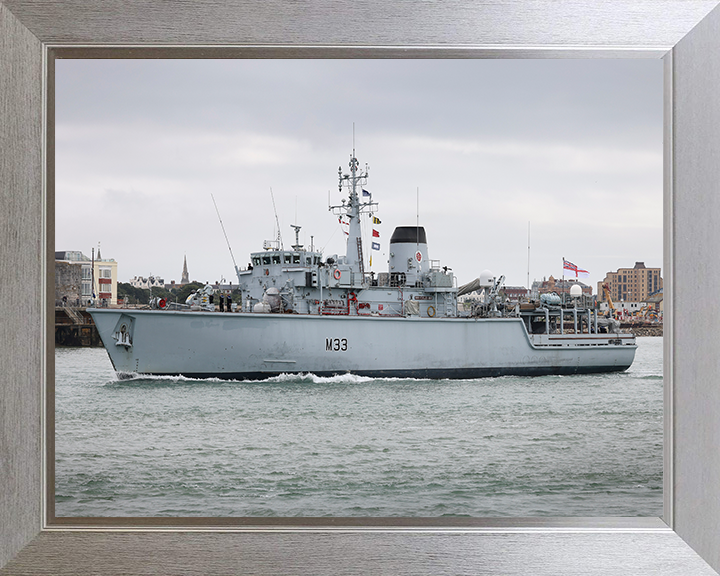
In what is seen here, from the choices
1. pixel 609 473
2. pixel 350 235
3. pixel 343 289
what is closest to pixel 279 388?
pixel 343 289

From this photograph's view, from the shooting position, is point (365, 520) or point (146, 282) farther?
point (146, 282)

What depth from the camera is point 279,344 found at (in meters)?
11.0

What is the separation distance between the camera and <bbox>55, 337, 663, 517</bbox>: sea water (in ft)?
16.8

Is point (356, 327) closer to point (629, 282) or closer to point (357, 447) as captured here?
point (357, 447)

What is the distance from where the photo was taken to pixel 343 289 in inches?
511

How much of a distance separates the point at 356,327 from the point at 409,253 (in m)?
3.44

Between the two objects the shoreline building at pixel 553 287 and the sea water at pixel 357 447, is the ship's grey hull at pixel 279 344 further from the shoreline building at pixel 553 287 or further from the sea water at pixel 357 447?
the shoreline building at pixel 553 287

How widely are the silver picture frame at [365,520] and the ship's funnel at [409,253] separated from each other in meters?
11.7

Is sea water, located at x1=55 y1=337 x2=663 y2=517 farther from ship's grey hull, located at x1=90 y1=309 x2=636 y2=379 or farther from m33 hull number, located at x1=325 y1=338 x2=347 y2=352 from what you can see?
m33 hull number, located at x1=325 y1=338 x2=347 y2=352

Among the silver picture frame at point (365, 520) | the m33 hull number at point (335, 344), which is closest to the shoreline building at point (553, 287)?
the m33 hull number at point (335, 344)

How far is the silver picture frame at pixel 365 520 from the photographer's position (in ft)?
7.39

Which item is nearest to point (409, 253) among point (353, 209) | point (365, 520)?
point (353, 209)

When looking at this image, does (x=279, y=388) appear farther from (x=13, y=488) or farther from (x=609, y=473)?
(x=13, y=488)

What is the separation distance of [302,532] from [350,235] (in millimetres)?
12039
